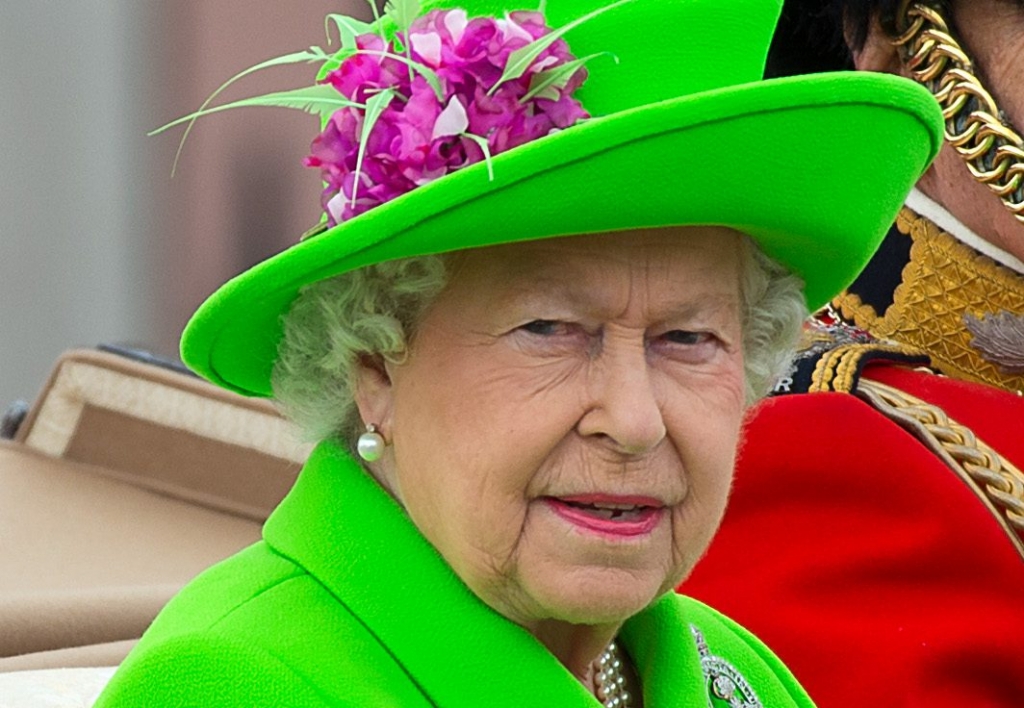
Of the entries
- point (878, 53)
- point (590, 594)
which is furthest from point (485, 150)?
point (878, 53)

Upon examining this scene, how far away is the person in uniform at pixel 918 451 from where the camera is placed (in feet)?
8.84

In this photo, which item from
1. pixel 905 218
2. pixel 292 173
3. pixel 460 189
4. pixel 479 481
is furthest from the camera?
pixel 292 173

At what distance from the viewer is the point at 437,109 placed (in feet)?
6.69

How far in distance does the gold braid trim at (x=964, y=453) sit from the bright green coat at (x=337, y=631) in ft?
2.87

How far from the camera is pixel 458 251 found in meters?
2.07

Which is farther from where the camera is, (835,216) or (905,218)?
(905,218)

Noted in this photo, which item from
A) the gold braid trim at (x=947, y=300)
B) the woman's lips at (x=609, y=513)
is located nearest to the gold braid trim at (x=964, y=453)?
the gold braid trim at (x=947, y=300)

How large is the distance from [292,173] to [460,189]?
6.24 meters

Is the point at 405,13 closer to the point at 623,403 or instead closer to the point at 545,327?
the point at 545,327

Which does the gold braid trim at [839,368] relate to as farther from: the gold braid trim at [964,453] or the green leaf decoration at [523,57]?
the green leaf decoration at [523,57]

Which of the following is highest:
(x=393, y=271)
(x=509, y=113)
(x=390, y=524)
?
(x=509, y=113)

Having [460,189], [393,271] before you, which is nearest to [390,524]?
[393,271]

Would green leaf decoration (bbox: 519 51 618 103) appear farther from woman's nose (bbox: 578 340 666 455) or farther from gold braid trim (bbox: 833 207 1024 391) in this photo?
gold braid trim (bbox: 833 207 1024 391)

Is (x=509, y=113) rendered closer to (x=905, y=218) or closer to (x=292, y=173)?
(x=905, y=218)
